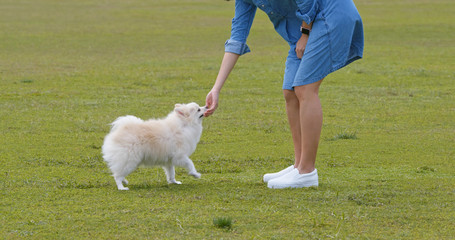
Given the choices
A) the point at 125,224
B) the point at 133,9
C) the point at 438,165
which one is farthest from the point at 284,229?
the point at 133,9

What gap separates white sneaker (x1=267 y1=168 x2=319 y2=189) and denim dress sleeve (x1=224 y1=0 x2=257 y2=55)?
1221 millimetres

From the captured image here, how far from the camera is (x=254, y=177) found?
256 inches

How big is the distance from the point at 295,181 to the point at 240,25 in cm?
152

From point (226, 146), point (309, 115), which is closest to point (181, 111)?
point (309, 115)

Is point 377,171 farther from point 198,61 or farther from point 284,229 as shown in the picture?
point 198,61

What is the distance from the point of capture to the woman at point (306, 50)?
5.50 metres

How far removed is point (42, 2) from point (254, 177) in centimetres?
4126

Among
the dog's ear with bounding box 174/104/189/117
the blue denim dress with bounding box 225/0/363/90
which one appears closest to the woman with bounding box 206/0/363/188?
the blue denim dress with bounding box 225/0/363/90

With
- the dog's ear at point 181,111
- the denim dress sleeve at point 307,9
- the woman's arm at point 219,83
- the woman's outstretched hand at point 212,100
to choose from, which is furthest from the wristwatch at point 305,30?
the dog's ear at point 181,111

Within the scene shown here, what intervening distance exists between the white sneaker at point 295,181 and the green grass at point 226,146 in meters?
0.09

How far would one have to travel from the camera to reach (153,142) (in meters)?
5.92

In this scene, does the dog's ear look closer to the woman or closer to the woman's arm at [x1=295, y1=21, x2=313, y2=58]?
the woman

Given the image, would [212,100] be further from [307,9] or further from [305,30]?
[307,9]

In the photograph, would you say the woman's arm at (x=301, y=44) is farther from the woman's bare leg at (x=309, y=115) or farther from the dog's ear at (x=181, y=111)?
the dog's ear at (x=181, y=111)
